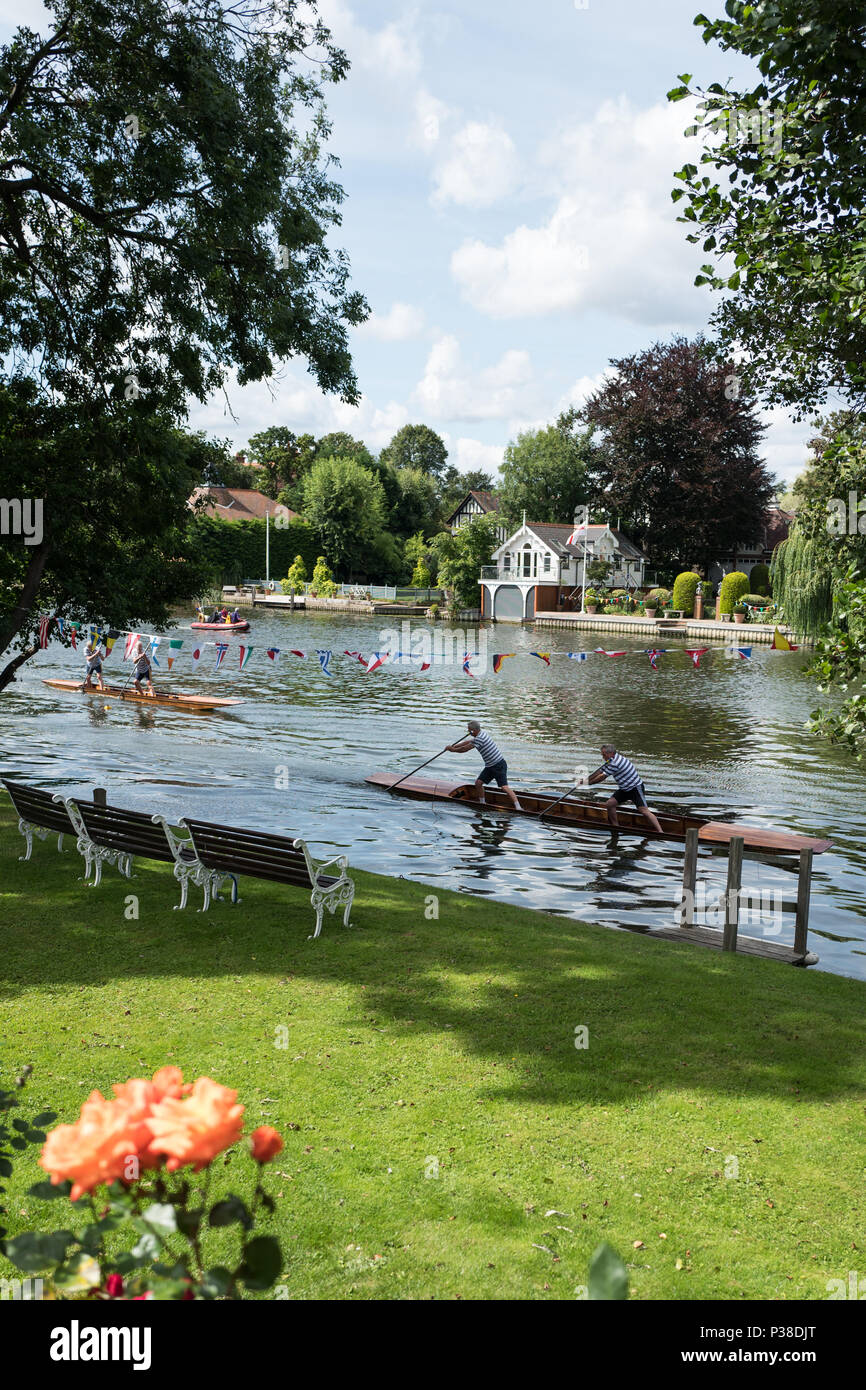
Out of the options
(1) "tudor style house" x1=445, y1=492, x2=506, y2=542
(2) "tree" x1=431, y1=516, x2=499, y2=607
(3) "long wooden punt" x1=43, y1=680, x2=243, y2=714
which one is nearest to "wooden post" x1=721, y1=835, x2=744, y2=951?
(3) "long wooden punt" x1=43, y1=680, x2=243, y2=714

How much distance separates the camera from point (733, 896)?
10.7 meters

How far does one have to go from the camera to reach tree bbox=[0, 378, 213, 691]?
42.8 ft

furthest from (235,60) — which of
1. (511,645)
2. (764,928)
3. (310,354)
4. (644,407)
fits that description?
(644,407)

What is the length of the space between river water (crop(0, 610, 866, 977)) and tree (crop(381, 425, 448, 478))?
94979 mm

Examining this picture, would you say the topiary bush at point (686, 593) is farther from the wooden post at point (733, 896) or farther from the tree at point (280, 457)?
the wooden post at point (733, 896)

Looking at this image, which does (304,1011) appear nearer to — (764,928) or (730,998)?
(730,998)

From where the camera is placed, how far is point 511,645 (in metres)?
59.1

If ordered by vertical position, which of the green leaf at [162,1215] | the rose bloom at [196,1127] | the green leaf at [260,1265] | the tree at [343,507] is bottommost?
the green leaf at [260,1265]

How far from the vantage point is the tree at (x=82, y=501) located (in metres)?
13.1

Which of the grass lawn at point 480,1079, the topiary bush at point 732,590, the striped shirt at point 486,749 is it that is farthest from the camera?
the topiary bush at point 732,590

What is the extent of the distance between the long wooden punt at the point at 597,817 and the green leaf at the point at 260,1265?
14.6 metres

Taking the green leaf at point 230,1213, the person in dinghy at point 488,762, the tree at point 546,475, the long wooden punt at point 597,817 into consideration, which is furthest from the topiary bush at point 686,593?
the green leaf at point 230,1213

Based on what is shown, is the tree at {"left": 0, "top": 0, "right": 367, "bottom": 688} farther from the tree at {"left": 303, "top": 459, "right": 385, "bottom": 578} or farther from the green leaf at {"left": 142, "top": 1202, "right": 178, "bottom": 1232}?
the tree at {"left": 303, "top": 459, "right": 385, "bottom": 578}
